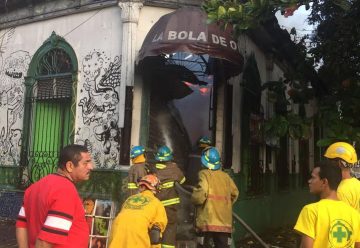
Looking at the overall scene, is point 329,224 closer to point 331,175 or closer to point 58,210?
point 331,175

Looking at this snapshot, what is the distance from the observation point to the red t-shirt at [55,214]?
293 cm

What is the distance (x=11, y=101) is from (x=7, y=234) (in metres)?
3.08

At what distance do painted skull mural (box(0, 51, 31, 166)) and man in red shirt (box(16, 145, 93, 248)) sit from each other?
22.9 feet

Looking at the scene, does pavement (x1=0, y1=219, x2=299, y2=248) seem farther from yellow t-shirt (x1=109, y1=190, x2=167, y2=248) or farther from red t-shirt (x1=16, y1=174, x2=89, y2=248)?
red t-shirt (x1=16, y1=174, x2=89, y2=248)

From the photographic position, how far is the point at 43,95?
955 centimetres

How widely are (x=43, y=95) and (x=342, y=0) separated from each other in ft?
20.8

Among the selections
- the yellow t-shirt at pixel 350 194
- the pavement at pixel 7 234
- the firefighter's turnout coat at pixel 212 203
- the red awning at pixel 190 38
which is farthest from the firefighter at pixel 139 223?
the pavement at pixel 7 234

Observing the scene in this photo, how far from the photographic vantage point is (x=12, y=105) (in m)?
9.99

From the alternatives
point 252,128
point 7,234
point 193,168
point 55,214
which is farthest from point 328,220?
point 252,128

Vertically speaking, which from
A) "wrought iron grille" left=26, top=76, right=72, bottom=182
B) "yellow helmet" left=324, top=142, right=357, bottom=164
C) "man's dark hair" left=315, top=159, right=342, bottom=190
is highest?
"wrought iron grille" left=26, top=76, right=72, bottom=182

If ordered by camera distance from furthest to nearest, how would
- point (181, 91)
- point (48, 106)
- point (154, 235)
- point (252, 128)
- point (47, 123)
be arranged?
point (252, 128) → point (48, 106) → point (47, 123) → point (181, 91) → point (154, 235)

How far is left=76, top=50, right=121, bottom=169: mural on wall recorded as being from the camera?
817 cm

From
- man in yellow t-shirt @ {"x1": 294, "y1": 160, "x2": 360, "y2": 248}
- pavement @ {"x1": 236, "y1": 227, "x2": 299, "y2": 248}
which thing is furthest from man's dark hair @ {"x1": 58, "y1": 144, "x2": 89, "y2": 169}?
pavement @ {"x1": 236, "y1": 227, "x2": 299, "y2": 248}

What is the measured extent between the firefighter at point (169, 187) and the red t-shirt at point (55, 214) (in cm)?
326
